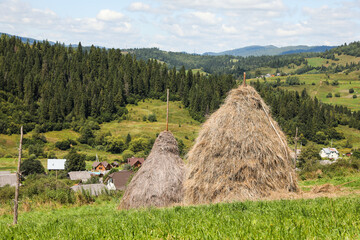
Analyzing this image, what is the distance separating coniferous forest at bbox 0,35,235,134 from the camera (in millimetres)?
124481

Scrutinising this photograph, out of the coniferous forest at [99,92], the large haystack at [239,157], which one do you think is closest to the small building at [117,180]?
the large haystack at [239,157]

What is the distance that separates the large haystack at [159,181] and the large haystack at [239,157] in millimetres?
1356

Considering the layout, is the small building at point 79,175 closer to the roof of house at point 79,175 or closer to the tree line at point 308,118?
the roof of house at point 79,175

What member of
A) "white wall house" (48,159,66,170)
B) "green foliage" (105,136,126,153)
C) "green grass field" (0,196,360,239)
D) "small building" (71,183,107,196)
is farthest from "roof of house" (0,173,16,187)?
"green grass field" (0,196,360,239)

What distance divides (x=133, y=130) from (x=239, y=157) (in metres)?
109

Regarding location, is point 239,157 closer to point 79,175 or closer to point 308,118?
point 79,175

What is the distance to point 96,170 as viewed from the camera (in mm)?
80188

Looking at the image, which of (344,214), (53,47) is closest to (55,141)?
(53,47)

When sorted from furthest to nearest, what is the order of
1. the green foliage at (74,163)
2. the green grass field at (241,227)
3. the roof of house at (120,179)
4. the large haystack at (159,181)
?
1. the green foliage at (74,163)
2. the roof of house at (120,179)
3. the large haystack at (159,181)
4. the green grass field at (241,227)

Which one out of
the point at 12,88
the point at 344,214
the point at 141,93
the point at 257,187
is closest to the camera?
the point at 344,214

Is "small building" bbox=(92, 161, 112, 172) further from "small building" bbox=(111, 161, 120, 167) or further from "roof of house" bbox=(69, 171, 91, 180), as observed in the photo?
"roof of house" bbox=(69, 171, 91, 180)

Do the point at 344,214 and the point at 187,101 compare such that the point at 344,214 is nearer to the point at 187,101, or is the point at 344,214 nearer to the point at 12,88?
the point at 187,101

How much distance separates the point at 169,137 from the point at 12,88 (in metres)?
141

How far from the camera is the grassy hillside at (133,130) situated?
99500mm
